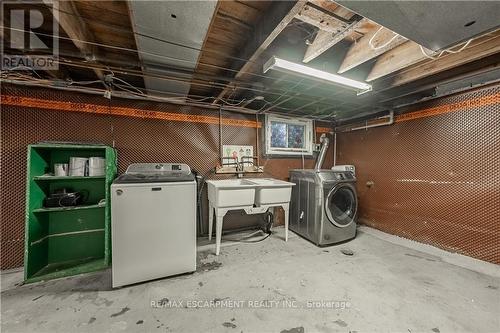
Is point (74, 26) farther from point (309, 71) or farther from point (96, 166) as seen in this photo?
point (309, 71)

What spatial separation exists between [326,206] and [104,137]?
10.8 feet

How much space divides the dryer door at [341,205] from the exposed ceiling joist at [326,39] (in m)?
1.89

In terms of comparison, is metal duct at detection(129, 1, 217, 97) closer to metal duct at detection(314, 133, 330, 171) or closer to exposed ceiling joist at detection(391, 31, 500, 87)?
exposed ceiling joist at detection(391, 31, 500, 87)

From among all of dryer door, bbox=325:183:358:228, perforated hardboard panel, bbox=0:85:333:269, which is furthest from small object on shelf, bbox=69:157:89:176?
dryer door, bbox=325:183:358:228

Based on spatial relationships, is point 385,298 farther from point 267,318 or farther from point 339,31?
point 339,31

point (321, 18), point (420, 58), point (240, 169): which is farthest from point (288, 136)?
point (321, 18)

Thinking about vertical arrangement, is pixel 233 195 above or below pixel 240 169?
below

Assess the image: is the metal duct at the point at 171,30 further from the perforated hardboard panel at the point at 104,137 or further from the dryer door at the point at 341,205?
the dryer door at the point at 341,205

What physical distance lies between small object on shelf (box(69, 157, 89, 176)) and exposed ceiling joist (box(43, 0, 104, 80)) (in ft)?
3.69

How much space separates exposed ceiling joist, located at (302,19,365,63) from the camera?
4.63 feet

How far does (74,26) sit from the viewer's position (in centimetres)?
140

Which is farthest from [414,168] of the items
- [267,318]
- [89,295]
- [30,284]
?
[30,284]

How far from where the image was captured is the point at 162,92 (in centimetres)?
265

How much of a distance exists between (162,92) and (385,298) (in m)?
3.47
